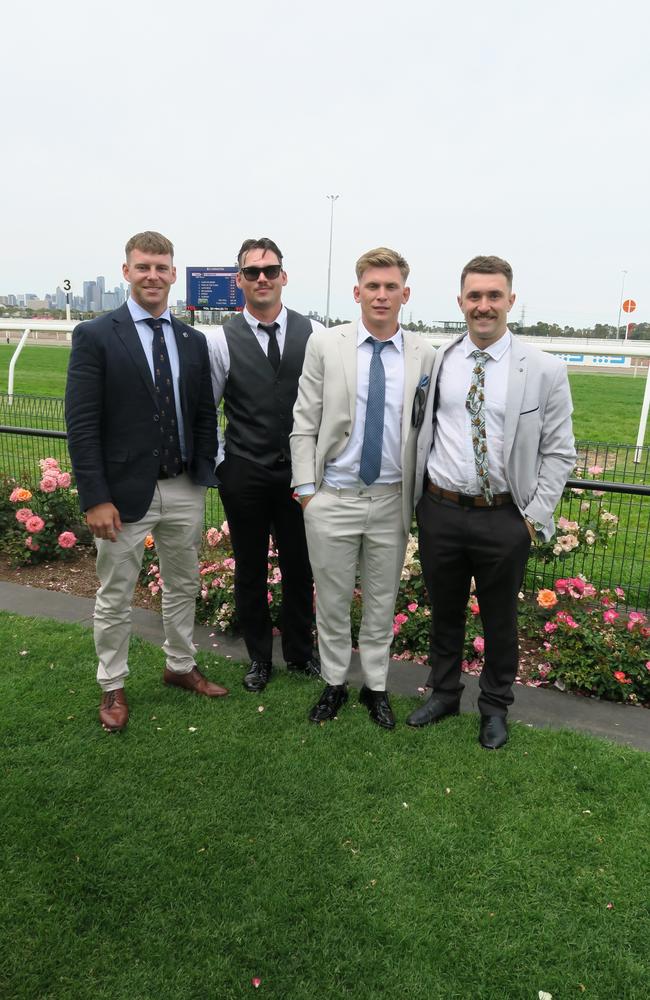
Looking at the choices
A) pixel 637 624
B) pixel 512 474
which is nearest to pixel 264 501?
pixel 512 474

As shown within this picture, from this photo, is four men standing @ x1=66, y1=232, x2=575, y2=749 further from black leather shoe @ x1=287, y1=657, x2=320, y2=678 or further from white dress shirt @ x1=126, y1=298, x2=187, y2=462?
black leather shoe @ x1=287, y1=657, x2=320, y2=678

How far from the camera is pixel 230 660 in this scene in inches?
165

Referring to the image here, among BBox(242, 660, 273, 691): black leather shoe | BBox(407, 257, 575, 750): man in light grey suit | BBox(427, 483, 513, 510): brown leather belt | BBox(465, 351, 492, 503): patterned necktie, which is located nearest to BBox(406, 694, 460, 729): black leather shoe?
BBox(407, 257, 575, 750): man in light grey suit

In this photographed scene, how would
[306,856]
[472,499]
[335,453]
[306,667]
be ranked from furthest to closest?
[306,667]
[335,453]
[472,499]
[306,856]

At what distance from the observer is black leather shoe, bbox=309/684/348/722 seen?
11.6 ft

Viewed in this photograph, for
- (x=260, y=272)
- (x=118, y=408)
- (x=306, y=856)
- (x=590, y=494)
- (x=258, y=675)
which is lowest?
(x=306, y=856)

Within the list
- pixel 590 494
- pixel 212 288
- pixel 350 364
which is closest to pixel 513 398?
pixel 350 364

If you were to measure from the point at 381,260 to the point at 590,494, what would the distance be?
2.38 metres

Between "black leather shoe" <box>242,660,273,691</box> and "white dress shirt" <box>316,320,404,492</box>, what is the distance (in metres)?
1.19

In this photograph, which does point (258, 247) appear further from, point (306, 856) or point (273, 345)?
point (306, 856)

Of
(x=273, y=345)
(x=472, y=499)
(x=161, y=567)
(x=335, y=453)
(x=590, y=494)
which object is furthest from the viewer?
(x=590, y=494)

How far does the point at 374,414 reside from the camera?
3.25m

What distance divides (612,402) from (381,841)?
1835 cm

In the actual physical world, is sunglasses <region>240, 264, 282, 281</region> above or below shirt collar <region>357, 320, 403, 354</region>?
above
